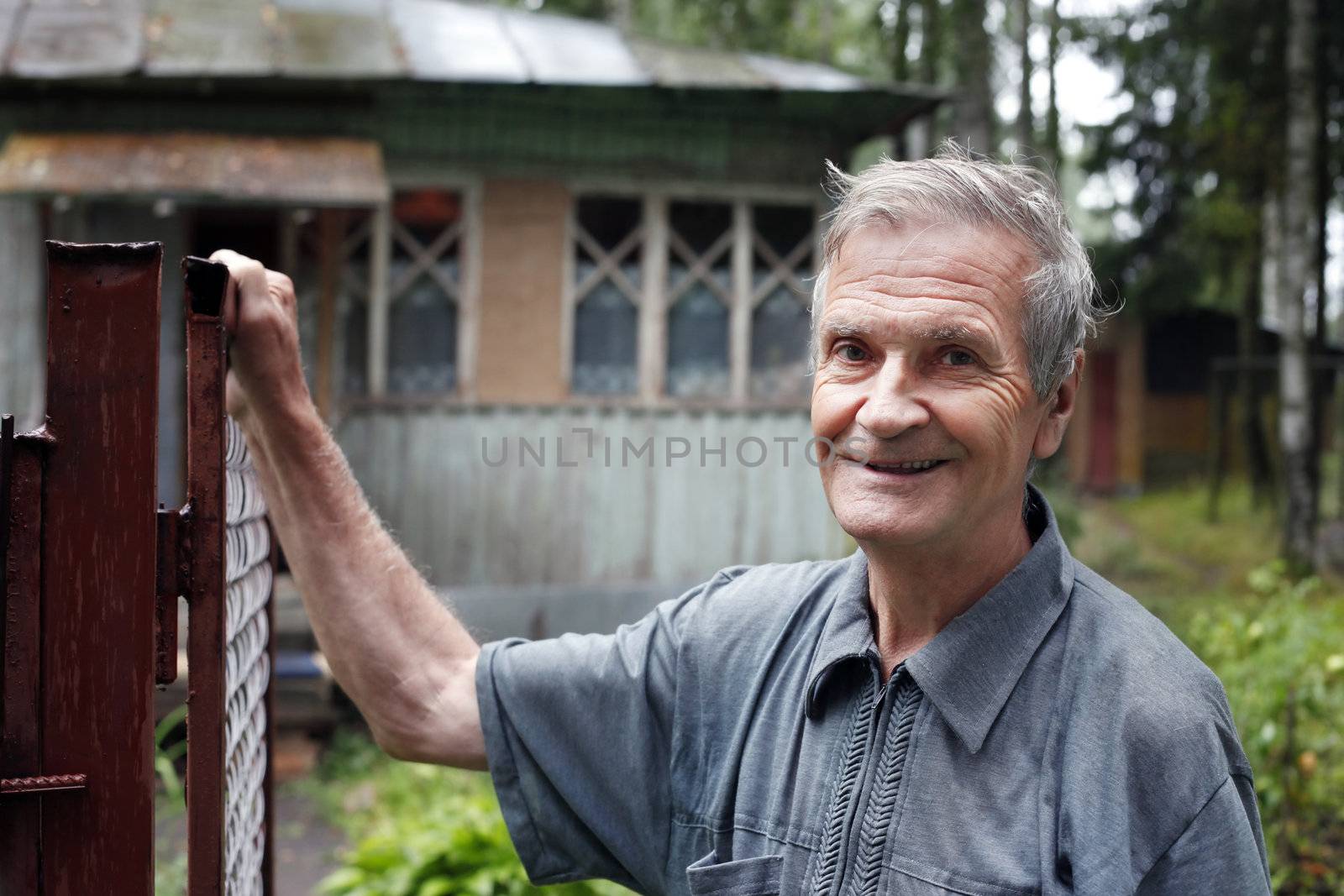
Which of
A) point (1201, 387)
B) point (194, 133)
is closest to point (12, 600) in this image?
point (194, 133)

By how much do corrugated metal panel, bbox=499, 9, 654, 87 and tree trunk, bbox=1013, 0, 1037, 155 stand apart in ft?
17.8

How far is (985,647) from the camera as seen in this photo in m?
1.63

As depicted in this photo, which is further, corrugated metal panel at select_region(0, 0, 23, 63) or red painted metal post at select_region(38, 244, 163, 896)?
corrugated metal panel at select_region(0, 0, 23, 63)

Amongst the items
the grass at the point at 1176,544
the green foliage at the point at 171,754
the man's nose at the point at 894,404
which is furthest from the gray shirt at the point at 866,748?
the grass at the point at 1176,544

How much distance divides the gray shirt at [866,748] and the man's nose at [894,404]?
28 centimetres

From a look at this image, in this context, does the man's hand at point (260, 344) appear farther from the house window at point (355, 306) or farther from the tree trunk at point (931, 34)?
the tree trunk at point (931, 34)

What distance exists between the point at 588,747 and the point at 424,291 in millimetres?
5879

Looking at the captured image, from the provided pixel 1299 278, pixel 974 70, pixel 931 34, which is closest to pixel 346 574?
pixel 974 70

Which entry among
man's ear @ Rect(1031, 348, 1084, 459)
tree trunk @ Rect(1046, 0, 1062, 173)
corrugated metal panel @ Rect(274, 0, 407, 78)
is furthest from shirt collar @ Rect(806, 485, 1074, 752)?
tree trunk @ Rect(1046, 0, 1062, 173)

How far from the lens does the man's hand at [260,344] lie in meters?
1.69

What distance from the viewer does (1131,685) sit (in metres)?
1.49

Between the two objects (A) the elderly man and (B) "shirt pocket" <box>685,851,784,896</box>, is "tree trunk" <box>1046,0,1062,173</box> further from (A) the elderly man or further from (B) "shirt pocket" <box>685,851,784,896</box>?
(B) "shirt pocket" <box>685,851,784,896</box>

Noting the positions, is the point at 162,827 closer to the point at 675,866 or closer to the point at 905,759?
the point at 675,866

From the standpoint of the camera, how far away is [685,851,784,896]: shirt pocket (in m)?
1.70
